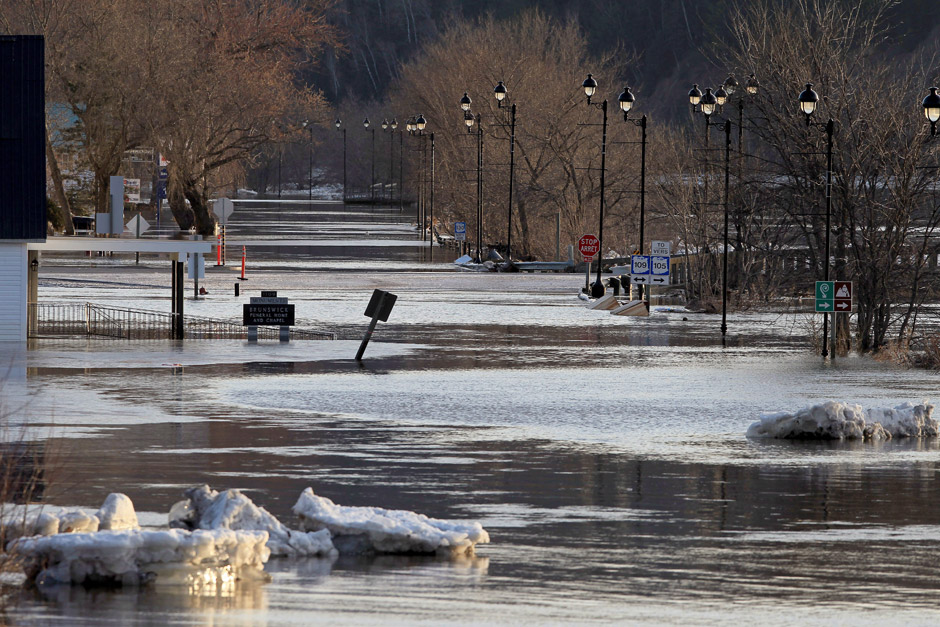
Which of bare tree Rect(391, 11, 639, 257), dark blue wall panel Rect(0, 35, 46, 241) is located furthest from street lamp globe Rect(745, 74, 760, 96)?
bare tree Rect(391, 11, 639, 257)

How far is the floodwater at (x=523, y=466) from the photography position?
10539 millimetres

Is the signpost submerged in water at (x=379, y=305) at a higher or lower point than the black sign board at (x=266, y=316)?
higher

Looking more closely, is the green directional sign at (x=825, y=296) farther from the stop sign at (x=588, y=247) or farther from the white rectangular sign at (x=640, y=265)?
the stop sign at (x=588, y=247)

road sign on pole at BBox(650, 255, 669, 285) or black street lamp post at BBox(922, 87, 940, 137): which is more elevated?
black street lamp post at BBox(922, 87, 940, 137)

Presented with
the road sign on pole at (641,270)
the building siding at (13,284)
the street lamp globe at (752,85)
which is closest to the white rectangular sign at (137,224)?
the building siding at (13,284)

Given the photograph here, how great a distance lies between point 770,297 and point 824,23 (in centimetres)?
1429

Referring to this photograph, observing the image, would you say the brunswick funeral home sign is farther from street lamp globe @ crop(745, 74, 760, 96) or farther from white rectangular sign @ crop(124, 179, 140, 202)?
white rectangular sign @ crop(124, 179, 140, 202)

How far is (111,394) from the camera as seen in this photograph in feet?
76.6

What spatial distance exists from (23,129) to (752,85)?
1872cm

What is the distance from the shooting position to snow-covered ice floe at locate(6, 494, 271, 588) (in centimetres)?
1070

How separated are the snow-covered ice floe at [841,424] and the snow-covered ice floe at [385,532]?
840cm

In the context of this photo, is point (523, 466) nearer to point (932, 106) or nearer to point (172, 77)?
point (932, 106)

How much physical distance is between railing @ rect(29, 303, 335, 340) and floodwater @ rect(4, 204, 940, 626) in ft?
5.04

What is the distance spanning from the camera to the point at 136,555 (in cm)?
1084
